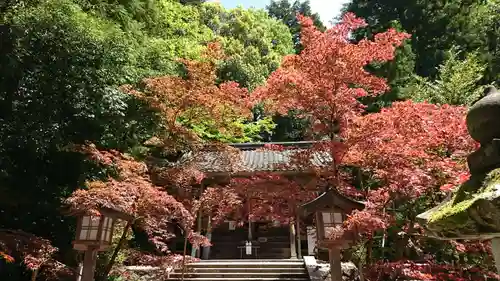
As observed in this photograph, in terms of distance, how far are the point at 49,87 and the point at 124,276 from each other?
4317 millimetres

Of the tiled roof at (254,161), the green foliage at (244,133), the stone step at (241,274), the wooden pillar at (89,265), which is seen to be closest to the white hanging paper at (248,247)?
the tiled roof at (254,161)

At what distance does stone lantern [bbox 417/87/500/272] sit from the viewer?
232cm

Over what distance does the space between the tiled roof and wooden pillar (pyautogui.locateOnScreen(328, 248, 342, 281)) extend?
2401 mm

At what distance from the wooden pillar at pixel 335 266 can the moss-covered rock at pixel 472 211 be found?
2.62 meters

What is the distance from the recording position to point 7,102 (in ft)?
22.9

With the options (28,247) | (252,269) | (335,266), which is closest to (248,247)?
(252,269)

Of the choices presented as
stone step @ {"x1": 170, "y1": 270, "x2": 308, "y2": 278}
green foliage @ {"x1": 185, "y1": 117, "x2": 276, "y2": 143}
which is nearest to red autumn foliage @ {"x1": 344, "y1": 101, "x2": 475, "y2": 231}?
stone step @ {"x1": 170, "y1": 270, "x2": 308, "y2": 278}

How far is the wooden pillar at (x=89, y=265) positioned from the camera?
5.50 m

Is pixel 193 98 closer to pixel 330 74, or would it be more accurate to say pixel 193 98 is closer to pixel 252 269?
pixel 330 74

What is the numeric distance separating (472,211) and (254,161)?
11557 millimetres

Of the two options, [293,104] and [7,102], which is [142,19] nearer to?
[7,102]

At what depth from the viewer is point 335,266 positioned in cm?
534

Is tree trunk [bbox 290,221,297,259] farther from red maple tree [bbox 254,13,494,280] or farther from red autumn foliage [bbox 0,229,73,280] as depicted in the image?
red autumn foliage [bbox 0,229,73,280]

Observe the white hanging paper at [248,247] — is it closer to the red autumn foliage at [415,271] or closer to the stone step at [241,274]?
the stone step at [241,274]
